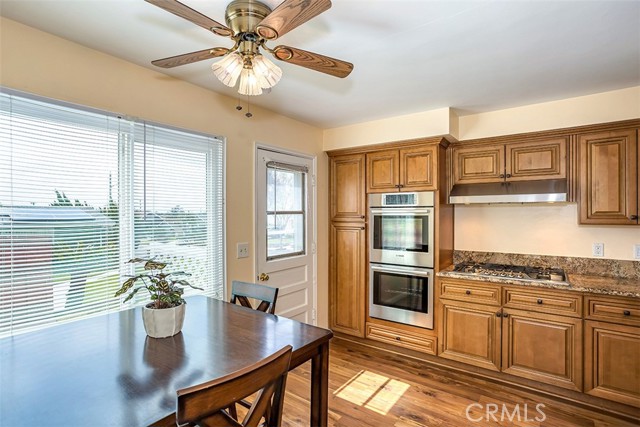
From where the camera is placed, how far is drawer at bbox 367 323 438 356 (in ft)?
10.00

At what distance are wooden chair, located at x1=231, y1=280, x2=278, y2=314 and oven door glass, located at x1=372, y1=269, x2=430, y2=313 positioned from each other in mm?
1627

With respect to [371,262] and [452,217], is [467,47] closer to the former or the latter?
[452,217]

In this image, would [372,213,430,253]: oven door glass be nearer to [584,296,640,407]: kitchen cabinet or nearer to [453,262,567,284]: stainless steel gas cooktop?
[453,262,567,284]: stainless steel gas cooktop

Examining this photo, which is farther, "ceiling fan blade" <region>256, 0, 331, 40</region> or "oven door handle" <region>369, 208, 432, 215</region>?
"oven door handle" <region>369, 208, 432, 215</region>

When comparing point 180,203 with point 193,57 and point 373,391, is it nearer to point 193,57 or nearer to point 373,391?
point 193,57

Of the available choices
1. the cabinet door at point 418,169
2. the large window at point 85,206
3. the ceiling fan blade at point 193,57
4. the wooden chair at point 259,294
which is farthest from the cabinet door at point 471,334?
the ceiling fan blade at point 193,57

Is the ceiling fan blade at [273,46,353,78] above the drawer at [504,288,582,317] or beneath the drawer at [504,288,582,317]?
above

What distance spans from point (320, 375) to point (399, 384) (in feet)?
5.08

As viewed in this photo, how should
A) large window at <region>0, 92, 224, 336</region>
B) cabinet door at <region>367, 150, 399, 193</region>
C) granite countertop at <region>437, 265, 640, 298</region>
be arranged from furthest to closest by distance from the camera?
cabinet door at <region>367, 150, 399, 193</region> → granite countertop at <region>437, 265, 640, 298</region> → large window at <region>0, 92, 224, 336</region>

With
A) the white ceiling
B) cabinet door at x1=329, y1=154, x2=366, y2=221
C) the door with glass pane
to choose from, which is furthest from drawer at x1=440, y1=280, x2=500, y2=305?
the white ceiling

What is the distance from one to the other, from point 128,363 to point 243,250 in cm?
157

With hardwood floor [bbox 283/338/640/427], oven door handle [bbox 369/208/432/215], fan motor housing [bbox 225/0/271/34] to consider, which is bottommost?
hardwood floor [bbox 283/338/640/427]

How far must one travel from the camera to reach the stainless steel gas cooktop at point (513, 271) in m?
2.60

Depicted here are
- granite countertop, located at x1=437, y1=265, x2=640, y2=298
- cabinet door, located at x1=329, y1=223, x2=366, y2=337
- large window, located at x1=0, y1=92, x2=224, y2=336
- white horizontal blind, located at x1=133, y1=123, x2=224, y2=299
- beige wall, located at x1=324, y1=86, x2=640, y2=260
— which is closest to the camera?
large window, located at x1=0, y1=92, x2=224, y2=336
